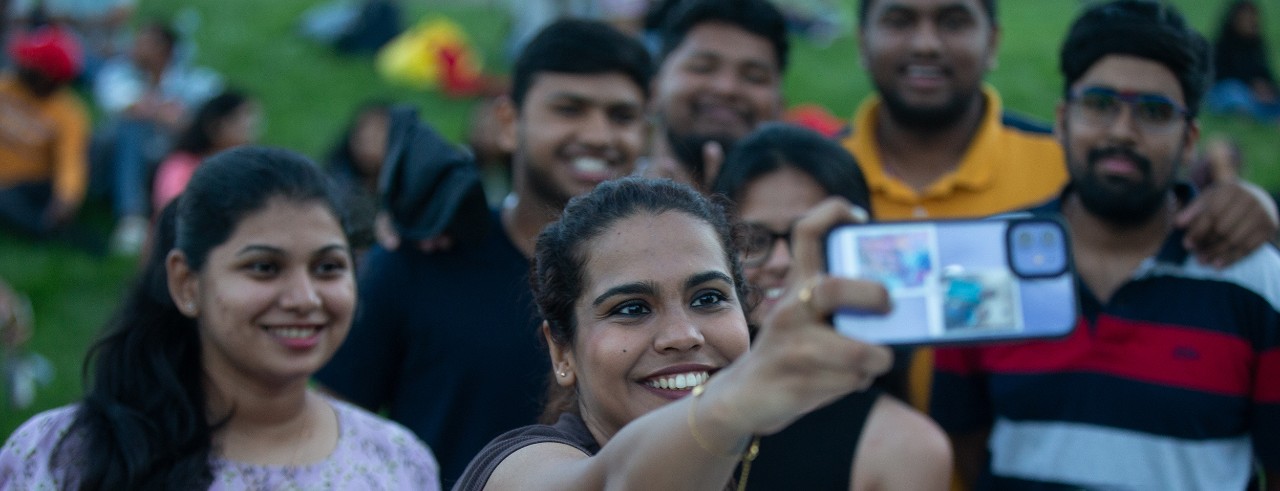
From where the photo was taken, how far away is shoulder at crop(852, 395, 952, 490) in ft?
8.41

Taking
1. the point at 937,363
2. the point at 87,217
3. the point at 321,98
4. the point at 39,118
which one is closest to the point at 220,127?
the point at 39,118

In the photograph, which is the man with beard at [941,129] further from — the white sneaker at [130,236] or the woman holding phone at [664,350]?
the white sneaker at [130,236]

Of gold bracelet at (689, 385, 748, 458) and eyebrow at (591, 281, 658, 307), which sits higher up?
eyebrow at (591, 281, 658, 307)

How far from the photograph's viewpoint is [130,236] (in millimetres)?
8633

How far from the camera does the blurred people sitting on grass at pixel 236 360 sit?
9.30 ft

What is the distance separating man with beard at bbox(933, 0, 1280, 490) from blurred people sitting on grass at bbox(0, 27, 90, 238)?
6.91 metres

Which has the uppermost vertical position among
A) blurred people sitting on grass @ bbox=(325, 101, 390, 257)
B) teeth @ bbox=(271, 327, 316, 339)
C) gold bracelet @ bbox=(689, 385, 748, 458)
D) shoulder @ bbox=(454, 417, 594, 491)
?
gold bracelet @ bbox=(689, 385, 748, 458)

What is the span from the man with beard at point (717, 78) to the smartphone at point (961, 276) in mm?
2331

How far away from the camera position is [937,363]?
338 cm

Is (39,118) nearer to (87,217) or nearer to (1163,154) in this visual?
(87,217)

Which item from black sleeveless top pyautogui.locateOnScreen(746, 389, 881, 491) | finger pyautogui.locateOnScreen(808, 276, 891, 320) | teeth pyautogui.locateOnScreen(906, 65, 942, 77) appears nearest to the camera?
finger pyautogui.locateOnScreen(808, 276, 891, 320)

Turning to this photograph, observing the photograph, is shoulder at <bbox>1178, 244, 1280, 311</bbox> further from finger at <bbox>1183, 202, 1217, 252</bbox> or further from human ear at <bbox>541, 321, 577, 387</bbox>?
human ear at <bbox>541, 321, 577, 387</bbox>

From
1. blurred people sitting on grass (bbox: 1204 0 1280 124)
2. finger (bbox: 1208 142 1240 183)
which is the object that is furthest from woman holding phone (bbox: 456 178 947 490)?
blurred people sitting on grass (bbox: 1204 0 1280 124)

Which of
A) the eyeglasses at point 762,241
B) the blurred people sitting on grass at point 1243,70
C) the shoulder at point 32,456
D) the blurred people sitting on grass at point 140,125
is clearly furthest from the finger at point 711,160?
the blurred people sitting on grass at point 1243,70
